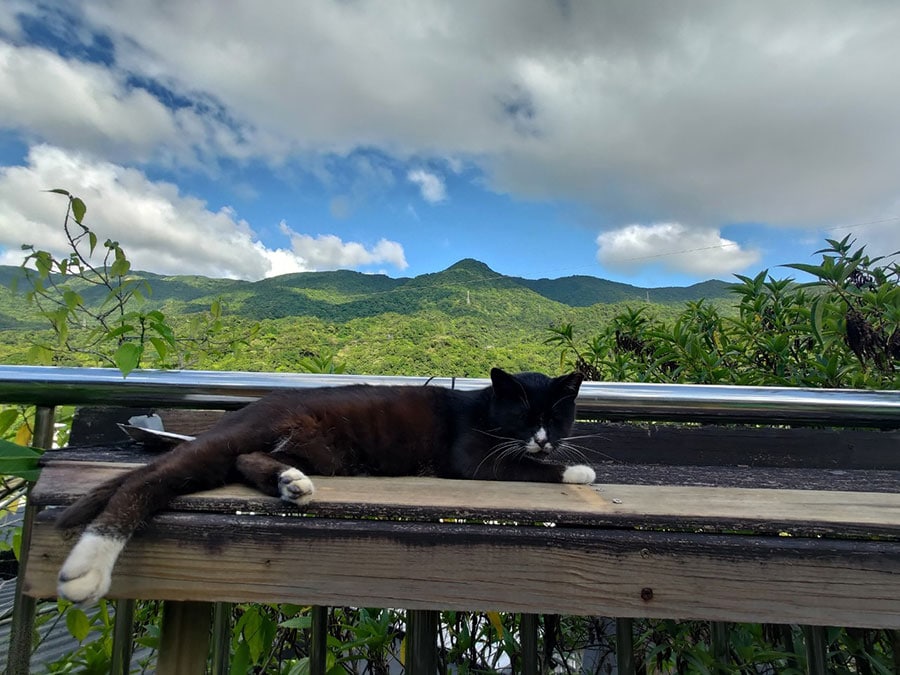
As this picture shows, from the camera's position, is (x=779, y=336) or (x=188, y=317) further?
(x=188, y=317)

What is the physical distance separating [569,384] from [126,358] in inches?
54.5

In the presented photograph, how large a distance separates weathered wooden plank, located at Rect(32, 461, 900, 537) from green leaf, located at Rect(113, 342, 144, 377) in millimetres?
398

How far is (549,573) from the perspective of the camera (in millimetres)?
890

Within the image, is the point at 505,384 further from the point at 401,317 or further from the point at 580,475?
the point at 401,317

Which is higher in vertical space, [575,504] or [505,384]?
[505,384]

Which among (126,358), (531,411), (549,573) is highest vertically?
(126,358)

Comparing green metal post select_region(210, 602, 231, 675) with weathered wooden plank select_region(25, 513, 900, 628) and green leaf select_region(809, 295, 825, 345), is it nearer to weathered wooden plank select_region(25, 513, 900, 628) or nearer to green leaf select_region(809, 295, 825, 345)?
weathered wooden plank select_region(25, 513, 900, 628)

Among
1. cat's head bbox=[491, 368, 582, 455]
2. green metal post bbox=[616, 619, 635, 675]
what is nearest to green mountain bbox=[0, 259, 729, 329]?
cat's head bbox=[491, 368, 582, 455]

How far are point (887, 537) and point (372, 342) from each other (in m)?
2.87

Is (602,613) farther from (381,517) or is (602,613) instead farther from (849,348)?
(849,348)

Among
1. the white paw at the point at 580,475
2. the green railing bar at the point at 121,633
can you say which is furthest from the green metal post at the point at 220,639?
the white paw at the point at 580,475

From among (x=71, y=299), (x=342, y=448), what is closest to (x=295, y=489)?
(x=342, y=448)

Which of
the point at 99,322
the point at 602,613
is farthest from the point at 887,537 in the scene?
the point at 99,322

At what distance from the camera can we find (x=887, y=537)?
91cm
